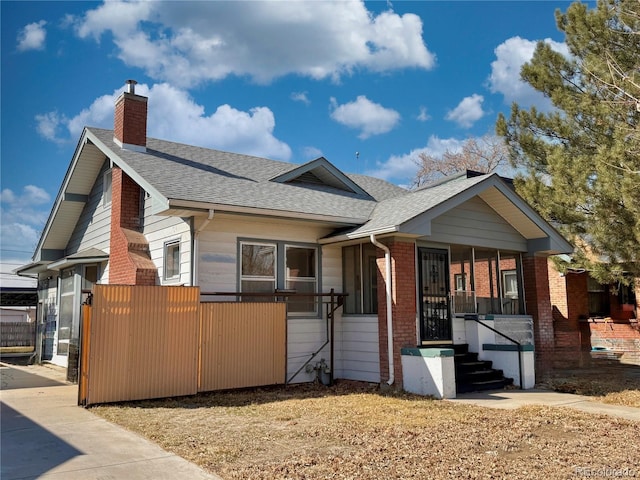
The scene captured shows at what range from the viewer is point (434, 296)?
1180 centimetres

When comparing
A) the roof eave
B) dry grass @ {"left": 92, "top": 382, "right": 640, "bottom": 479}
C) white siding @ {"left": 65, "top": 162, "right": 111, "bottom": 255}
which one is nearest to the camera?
dry grass @ {"left": 92, "top": 382, "right": 640, "bottom": 479}

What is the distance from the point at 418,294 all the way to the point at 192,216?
16.1ft

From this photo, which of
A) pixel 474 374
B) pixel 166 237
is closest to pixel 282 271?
pixel 166 237

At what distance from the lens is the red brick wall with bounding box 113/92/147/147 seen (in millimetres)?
12953

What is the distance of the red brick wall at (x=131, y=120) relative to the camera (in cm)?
1295

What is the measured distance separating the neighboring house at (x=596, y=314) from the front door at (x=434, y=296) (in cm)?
712

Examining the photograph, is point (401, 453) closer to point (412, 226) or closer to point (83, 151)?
point (412, 226)

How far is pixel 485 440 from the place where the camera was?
654 centimetres

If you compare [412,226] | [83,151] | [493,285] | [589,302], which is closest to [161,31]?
[83,151]

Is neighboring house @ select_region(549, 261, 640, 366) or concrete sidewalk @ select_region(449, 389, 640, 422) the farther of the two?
neighboring house @ select_region(549, 261, 640, 366)

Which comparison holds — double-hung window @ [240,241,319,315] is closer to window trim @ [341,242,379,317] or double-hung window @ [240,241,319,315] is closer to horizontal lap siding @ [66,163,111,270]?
window trim @ [341,242,379,317]

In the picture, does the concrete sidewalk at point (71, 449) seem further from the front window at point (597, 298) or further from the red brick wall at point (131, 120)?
the front window at point (597, 298)

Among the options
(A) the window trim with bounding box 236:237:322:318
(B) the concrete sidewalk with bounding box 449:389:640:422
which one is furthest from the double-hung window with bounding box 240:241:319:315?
(B) the concrete sidewalk with bounding box 449:389:640:422

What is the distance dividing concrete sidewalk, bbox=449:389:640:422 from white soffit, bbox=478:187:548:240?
12.8ft
